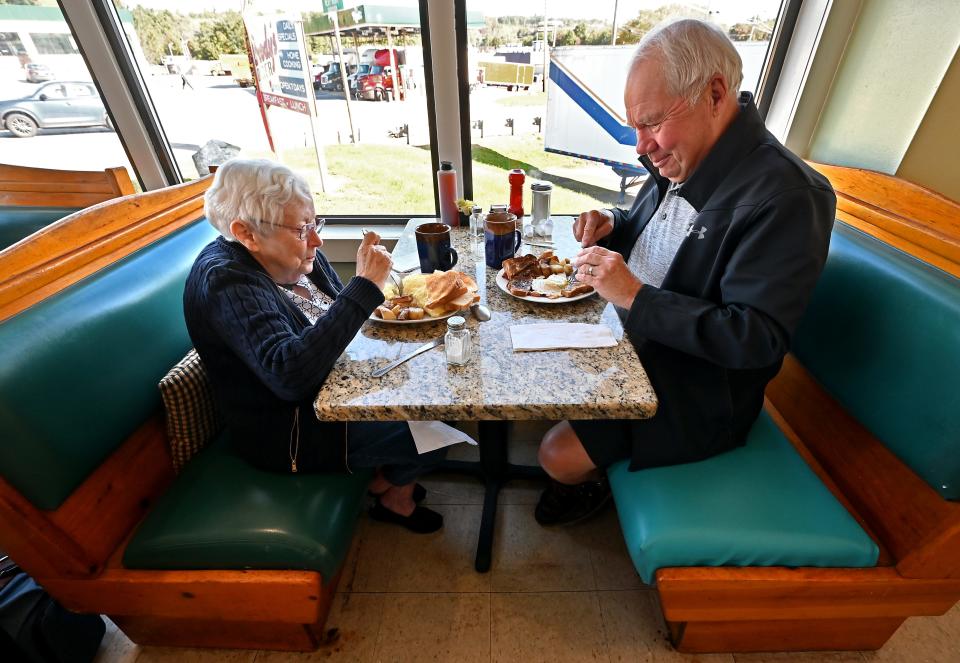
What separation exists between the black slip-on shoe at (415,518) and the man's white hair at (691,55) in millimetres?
1482

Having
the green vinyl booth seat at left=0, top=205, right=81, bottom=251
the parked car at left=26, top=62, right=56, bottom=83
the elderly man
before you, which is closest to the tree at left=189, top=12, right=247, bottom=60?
the parked car at left=26, top=62, right=56, bottom=83

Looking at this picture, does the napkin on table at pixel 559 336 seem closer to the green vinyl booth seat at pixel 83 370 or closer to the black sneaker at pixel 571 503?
the black sneaker at pixel 571 503

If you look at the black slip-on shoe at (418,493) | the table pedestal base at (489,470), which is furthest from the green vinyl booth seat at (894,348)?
the black slip-on shoe at (418,493)

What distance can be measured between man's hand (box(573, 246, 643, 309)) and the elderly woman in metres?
0.50

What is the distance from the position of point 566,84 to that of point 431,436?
175 cm

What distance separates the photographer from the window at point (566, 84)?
1.81 m

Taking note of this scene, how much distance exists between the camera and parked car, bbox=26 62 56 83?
2057 mm

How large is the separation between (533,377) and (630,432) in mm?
427

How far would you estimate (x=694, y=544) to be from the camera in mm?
970

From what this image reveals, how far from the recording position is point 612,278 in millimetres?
991

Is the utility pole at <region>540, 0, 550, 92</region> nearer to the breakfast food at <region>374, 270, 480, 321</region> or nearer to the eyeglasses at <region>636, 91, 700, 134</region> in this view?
the eyeglasses at <region>636, 91, 700, 134</region>

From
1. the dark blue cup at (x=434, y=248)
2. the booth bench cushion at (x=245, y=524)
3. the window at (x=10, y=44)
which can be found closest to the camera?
the booth bench cushion at (x=245, y=524)

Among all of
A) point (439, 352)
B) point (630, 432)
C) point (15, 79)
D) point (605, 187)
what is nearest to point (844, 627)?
point (630, 432)

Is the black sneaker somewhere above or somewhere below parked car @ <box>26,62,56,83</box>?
below
